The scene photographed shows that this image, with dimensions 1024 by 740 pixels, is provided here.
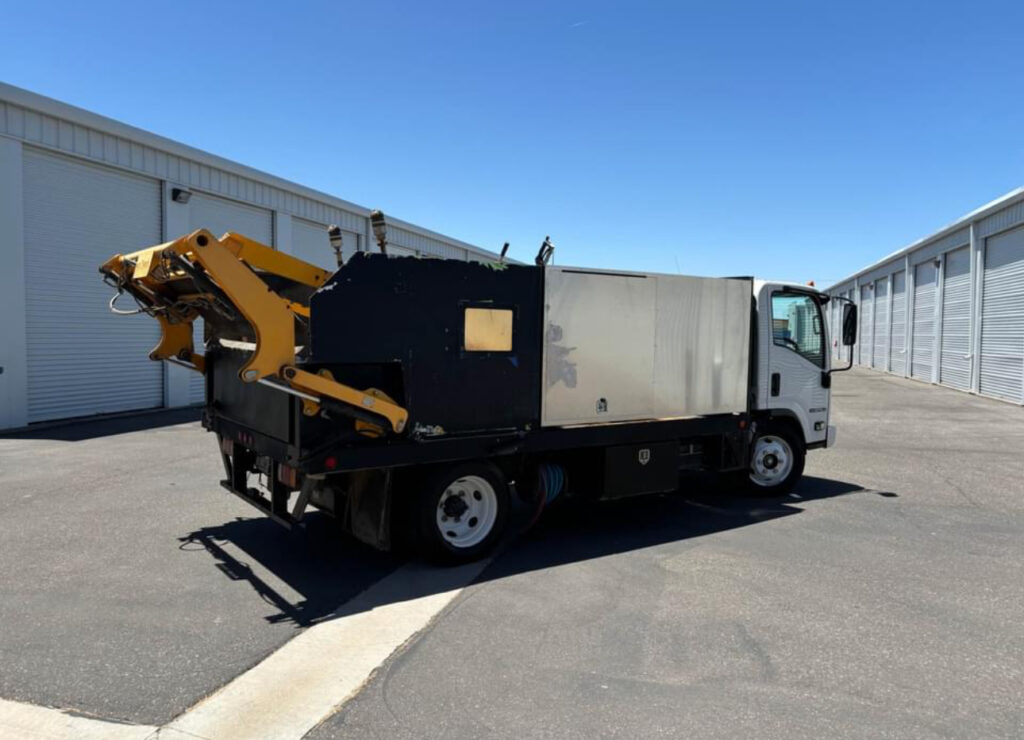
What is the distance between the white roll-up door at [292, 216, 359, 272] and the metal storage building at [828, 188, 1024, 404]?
19.2 meters

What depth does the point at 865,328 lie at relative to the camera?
1662 inches

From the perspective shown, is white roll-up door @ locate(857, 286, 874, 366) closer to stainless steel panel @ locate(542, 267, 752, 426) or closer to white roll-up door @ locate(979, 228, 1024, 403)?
white roll-up door @ locate(979, 228, 1024, 403)

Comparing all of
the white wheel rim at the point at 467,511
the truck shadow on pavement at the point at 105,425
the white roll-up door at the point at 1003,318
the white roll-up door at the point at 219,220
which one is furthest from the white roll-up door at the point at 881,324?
the white wheel rim at the point at 467,511

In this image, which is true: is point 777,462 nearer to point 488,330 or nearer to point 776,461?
point 776,461

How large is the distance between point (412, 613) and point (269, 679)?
1.11 metres

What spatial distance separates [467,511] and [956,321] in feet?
84.0

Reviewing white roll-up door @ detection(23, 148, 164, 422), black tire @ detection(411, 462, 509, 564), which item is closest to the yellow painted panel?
black tire @ detection(411, 462, 509, 564)

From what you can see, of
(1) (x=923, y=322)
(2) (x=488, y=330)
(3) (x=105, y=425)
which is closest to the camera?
(2) (x=488, y=330)

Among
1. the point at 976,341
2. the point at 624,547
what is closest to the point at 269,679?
the point at 624,547

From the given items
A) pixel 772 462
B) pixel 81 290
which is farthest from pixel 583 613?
pixel 81 290

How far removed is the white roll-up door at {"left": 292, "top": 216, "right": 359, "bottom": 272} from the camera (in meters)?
20.2

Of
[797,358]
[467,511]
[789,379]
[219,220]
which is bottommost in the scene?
[467,511]

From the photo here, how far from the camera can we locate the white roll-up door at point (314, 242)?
2022cm

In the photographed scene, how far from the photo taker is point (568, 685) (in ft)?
11.9
